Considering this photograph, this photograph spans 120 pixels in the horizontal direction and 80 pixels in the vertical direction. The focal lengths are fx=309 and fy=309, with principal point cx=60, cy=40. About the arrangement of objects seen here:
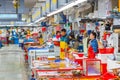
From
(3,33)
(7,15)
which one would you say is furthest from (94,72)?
(7,15)

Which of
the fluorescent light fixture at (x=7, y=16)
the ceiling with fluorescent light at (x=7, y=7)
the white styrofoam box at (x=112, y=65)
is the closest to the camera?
the white styrofoam box at (x=112, y=65)

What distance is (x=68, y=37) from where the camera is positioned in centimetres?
961

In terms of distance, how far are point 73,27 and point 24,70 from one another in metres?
3.25

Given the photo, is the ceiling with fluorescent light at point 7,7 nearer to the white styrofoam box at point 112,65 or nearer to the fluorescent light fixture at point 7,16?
the fluorescent light fixture at point 7,16

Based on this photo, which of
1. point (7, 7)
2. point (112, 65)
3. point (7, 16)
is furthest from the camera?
point (7, 16)

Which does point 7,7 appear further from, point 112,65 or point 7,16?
point 112,65

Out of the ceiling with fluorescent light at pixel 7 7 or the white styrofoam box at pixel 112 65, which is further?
the ceiling with fluorescent light at pixel 7 7

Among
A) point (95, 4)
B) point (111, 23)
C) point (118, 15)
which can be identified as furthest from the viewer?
point (95, 4)

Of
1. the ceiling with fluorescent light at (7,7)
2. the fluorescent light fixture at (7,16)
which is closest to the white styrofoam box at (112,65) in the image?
the ceiling with fluorescent light at (7,7)

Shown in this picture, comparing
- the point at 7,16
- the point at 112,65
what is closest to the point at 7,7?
the point at 7,16

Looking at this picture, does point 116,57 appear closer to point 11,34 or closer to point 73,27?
point 73,27

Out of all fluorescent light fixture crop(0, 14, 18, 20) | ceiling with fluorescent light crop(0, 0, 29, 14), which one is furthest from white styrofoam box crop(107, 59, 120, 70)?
fluorescent light fixture crop(0, 14, 18, 20)

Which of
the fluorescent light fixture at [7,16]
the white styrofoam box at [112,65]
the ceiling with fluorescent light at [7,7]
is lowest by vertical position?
the white styrofoam box at [112,65]

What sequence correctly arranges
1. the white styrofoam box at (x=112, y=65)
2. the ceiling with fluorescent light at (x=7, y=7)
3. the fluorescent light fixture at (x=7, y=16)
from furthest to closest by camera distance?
the fluorescent light fixture at (x=7, y=16) < the ceiling with fluorescent light at (x=7, y=7) < the white styrofoam box at (x=112, y=65)
